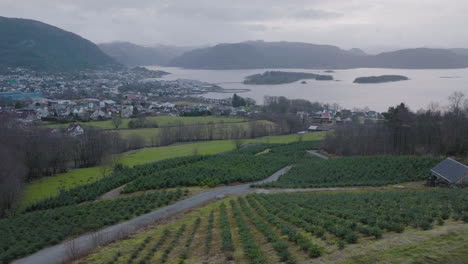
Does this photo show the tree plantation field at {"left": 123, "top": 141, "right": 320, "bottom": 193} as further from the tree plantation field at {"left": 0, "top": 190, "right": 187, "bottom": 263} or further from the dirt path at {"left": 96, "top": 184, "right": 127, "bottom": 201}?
the tree plantation field at {"left": 0, "top": 190, "right": 187, "bottom": 263}

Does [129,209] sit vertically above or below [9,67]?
below

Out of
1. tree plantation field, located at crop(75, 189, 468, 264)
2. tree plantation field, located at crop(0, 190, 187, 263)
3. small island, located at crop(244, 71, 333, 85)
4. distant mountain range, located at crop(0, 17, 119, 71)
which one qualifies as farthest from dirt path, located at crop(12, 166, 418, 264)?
distant mountain range, located at crop(0, 17, 119, 71)

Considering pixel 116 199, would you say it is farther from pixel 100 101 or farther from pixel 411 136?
pixel 100 101

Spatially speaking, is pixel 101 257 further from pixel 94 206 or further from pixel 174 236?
pixel 94 206

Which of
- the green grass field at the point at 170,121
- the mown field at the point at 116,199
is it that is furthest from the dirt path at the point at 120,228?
the green grass field at the point at 170,121

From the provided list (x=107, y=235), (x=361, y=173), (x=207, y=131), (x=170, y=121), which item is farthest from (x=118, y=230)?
(x=170, y=121)

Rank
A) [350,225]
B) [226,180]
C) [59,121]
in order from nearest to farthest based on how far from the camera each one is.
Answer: [350,225] → [226,180] → [59,121]

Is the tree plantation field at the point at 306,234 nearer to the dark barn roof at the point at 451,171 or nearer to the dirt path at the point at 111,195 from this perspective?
the dark barn roof at the point at 451,171

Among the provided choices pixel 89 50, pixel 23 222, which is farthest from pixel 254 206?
pixel 89 50
